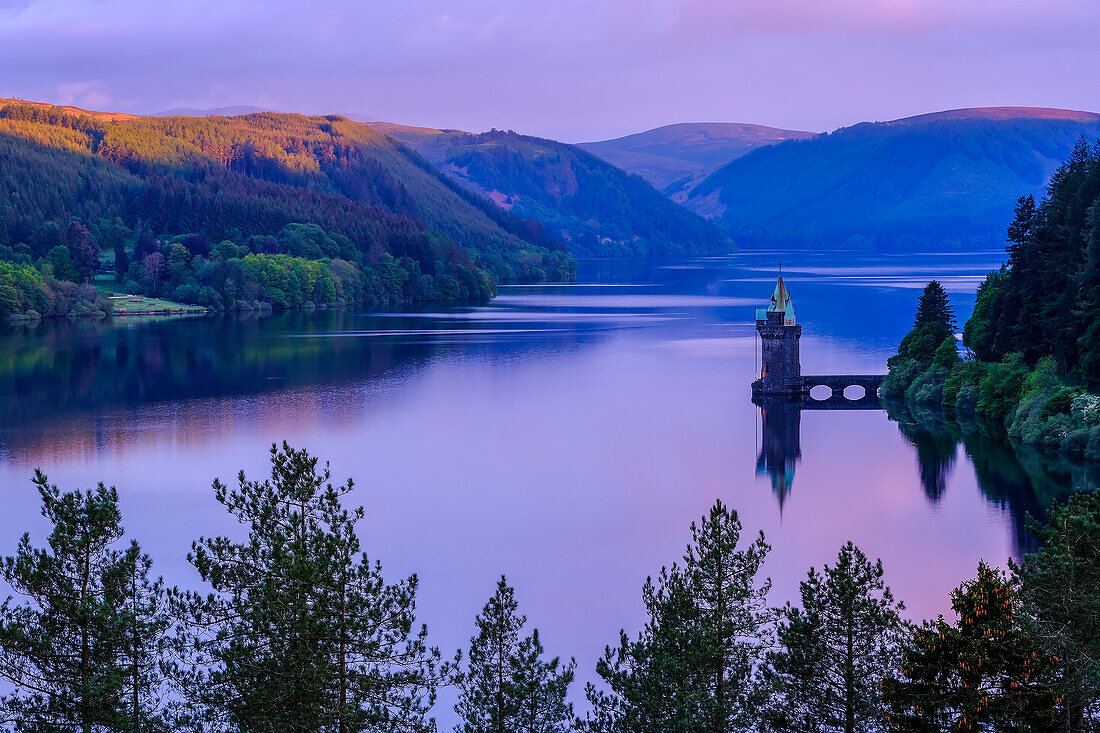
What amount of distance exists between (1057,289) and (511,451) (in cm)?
2777

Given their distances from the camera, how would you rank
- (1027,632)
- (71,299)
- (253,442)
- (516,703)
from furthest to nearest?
1. (71,299)
2. (253,442)
3. (516,703)
4. (1027,632)

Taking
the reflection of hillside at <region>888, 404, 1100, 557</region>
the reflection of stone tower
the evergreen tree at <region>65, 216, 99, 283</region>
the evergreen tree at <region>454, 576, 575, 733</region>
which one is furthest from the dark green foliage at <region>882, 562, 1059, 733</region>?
the evergreen tree at <region>65, 216, 99, 283</region>

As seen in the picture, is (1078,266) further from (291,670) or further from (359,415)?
(291,670)

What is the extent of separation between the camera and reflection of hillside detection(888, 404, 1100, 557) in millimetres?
42094

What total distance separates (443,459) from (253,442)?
28.7 ft

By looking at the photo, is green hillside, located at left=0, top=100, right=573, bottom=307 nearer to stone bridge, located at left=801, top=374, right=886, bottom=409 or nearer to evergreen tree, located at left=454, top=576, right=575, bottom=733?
stone bridge, located at left=801, top=374, right=886, bottom=409

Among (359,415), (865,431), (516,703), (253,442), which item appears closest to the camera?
(516,703)

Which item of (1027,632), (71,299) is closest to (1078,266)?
(1027,632)

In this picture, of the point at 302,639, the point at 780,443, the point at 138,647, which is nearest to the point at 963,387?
the point at 780,443

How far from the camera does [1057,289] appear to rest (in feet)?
205

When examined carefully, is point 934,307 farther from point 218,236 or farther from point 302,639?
point 218,236

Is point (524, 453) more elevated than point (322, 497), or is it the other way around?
point (322, 497)

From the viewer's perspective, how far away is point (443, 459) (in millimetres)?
52938

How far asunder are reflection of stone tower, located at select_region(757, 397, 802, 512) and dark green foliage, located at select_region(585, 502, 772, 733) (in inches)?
885
